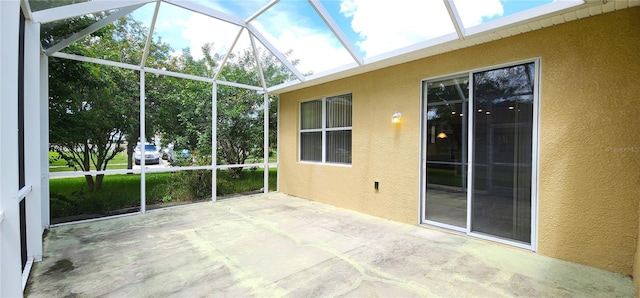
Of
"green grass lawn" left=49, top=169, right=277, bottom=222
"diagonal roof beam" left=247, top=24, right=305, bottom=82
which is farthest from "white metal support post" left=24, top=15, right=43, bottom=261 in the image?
"diagonal roof beam" left=247, top=24, right=305, bottom=82

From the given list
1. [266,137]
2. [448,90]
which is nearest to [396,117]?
[448,90]

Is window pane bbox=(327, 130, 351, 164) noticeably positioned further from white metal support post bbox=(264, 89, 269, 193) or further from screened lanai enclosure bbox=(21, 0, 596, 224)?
white metal support post bbox=(264, 89, 269, 193)

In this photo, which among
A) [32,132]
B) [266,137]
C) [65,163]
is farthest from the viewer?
[266,137]

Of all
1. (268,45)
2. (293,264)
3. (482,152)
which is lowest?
(293,264)

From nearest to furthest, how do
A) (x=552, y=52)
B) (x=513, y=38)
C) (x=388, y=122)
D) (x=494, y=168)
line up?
(x=552, y=52) < (x=513, y=38) < (x=494, y=168) < (x=388, y=122)

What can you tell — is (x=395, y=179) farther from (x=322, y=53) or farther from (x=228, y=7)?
(x=228, y=7)

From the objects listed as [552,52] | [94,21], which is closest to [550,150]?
[552,52]

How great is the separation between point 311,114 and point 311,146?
32.4 inches

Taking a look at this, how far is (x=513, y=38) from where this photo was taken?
3645mm

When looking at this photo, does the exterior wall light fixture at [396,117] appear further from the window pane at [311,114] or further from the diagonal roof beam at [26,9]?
the diagonal roof beam at [26,9]

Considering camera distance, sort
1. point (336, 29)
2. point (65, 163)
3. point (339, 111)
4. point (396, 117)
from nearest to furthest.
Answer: point (336, 29), point (396, 117), point (65, 163), point (339, 111)

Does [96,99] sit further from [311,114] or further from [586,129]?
[586,129]

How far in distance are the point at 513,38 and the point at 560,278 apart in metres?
2.93

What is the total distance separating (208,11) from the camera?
15.3ft
